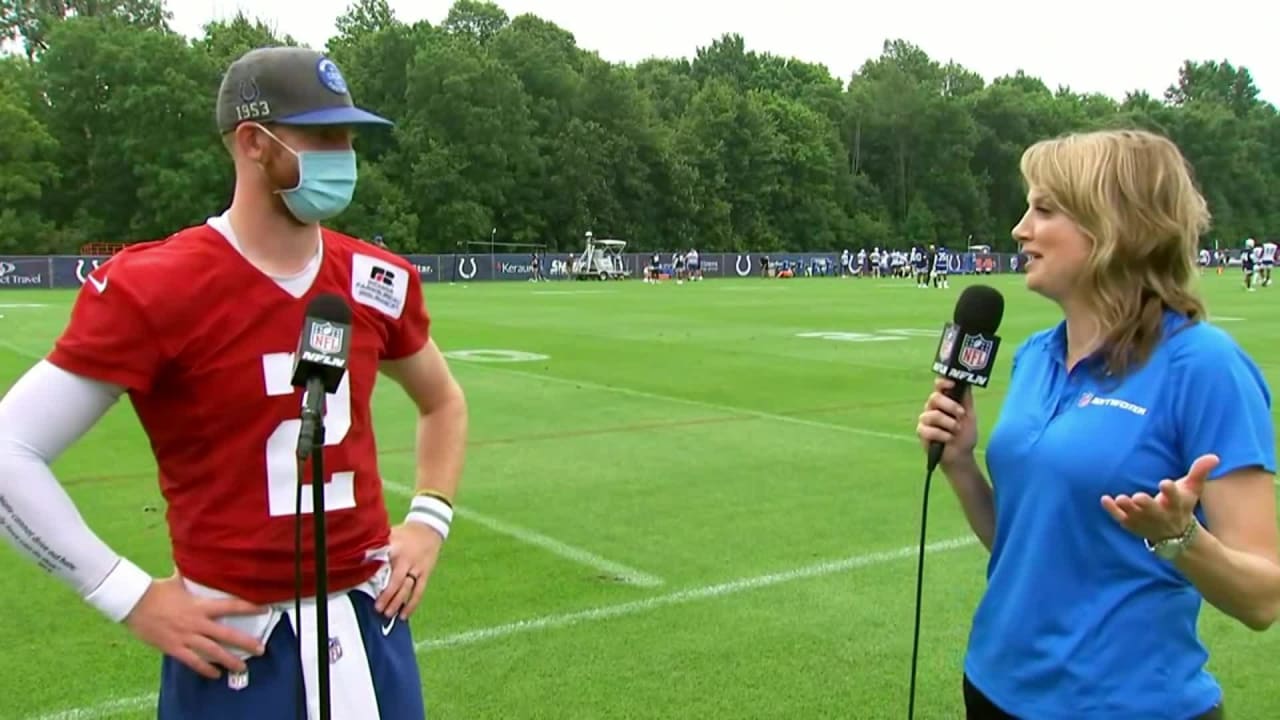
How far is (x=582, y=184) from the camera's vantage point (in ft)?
245

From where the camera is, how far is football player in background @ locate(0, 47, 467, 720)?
2383 millimetres

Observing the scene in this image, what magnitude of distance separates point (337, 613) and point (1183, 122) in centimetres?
12125

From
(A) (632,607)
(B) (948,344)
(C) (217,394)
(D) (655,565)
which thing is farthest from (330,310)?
(D) (655,565)

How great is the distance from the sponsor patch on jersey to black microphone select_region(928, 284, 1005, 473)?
4.38 feet

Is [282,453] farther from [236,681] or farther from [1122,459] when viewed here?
[1122,459]

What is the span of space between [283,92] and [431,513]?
1.08 m

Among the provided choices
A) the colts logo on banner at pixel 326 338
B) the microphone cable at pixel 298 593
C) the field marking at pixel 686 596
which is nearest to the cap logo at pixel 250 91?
the colts logo on banner at pixel 326 338

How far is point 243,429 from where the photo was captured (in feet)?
8.26

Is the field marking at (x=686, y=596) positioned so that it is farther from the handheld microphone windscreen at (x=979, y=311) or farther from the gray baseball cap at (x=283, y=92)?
the gray baseball cap at (x=283, y=92)

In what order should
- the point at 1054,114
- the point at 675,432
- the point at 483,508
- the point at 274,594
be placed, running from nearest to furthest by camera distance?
the point at 274,594 < the point at 483,508 < the point at 675,432 < the point at 1054,114

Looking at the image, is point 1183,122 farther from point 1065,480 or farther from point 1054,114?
point 1065,480

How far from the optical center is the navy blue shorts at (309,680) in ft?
8.32

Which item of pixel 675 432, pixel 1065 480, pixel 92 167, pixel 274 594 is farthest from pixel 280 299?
pixel 92 167

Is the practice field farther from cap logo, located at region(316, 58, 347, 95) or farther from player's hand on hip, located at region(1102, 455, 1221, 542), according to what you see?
cap logo, located at region(316, 58, 347, 95)
